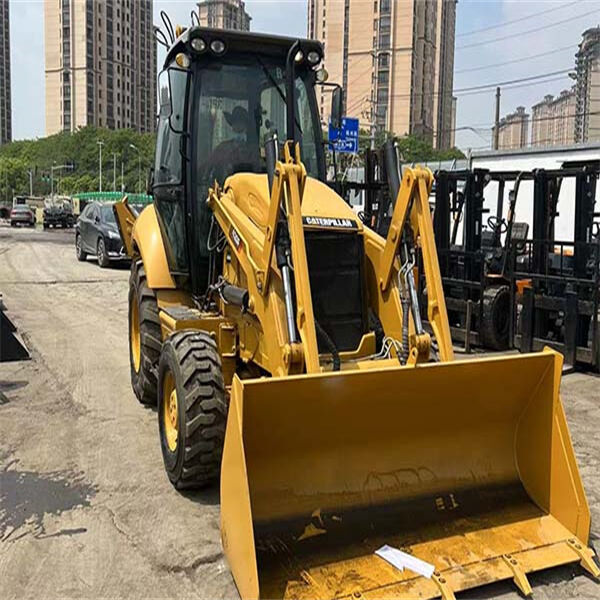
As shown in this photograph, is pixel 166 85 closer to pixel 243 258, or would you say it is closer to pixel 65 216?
pixel 243 258

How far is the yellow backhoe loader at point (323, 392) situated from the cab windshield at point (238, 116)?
0.01 m

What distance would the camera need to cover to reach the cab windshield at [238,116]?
542 cm

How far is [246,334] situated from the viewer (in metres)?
4.91

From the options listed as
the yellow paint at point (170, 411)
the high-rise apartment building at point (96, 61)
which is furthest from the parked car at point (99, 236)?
the high-rise apartment building at point (96, 61)

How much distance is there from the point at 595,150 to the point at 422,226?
48.1 feet

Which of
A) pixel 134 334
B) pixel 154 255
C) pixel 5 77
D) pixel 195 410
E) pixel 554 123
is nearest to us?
pixel 195 410

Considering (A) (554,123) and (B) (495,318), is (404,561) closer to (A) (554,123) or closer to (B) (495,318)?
(B) (495,318)

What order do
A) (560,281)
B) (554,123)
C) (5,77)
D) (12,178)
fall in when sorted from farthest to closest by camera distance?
(5,77) < (12,178) < (554,123) < (560,281)

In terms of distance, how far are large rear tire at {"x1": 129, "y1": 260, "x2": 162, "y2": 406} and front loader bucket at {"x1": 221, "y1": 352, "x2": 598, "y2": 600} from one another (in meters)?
2.49

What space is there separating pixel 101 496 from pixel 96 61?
116862 mm

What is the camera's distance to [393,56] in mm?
65938

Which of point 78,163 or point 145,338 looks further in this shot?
point 78,163

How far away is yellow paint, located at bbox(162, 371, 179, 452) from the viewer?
4.66m

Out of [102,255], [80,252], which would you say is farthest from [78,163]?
[102,255]
